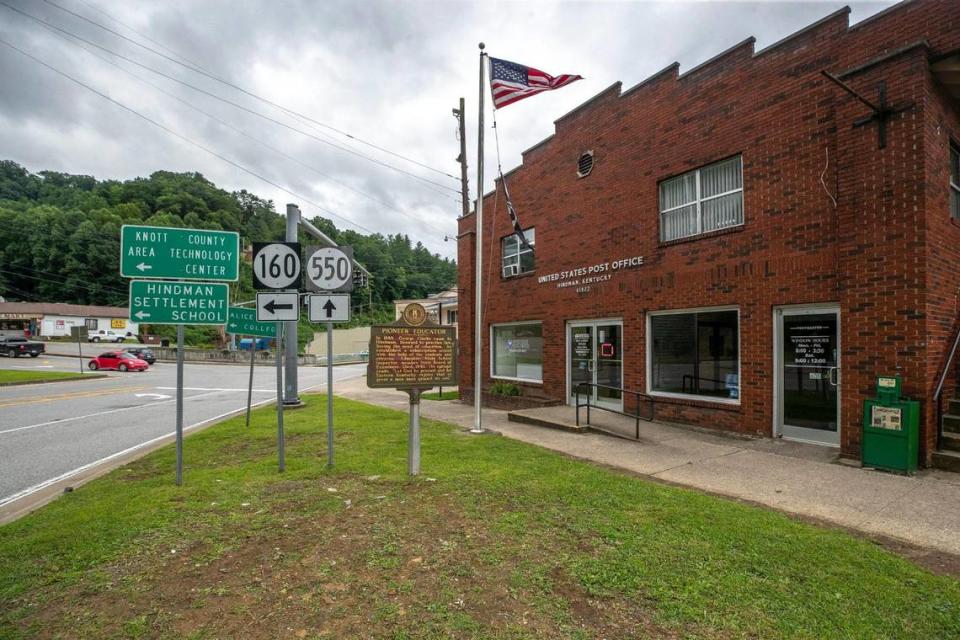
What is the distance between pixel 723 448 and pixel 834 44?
676cm

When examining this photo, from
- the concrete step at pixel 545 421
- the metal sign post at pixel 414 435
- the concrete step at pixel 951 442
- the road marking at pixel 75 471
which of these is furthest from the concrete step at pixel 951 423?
the road marking at pixel 75 471

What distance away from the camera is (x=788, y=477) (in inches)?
248

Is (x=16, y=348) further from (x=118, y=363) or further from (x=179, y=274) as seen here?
(x=179, y=274)

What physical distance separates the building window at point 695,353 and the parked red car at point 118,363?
36.4 meters

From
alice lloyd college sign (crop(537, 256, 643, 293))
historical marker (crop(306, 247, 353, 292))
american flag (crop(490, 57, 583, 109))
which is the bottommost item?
historical marker (crop(306, 247, 353, 292))

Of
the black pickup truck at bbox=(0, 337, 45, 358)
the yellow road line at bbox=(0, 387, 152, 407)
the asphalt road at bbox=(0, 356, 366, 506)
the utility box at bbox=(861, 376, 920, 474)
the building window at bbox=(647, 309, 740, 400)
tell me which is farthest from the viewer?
the black pickup truck at bbox=(0, 337, 45, 358)

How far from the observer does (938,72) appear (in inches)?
273

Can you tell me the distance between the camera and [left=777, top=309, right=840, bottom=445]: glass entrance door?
25.8 ft

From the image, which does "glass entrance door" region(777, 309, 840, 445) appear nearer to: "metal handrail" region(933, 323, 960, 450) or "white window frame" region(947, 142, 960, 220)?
"metal handrail" region(933, 323, 960, 450)

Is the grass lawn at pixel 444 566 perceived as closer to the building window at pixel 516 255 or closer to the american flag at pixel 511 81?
→ the american flag at pixel 511 81

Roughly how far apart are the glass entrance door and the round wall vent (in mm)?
5996

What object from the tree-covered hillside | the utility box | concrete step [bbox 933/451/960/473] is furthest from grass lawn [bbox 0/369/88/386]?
the tree-covered hillside

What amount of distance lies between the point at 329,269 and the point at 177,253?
1836 mm

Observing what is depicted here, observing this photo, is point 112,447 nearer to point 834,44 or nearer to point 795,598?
point 795,598
